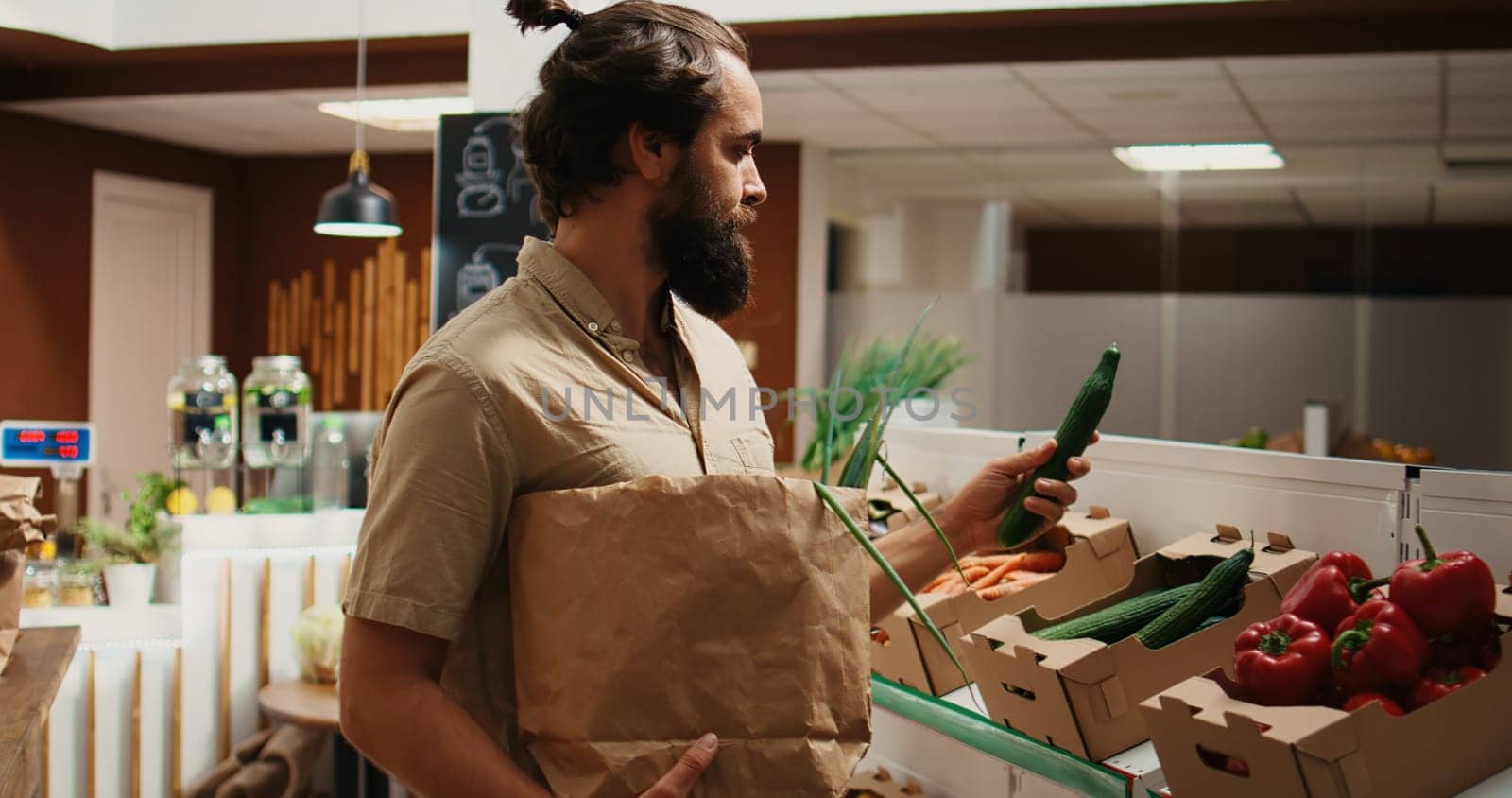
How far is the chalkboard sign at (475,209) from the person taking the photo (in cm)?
352

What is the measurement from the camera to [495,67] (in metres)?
3.60

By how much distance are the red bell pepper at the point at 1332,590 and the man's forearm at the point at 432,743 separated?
86cm

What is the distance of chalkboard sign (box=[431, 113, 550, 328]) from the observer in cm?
352

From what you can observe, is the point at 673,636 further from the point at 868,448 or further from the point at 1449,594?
the point at 1449,594

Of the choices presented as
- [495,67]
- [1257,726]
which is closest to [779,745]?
[1257,726]

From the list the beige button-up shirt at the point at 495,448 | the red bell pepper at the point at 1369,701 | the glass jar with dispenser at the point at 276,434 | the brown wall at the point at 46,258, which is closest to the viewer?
the beige button-up shirt at the point at 495,448

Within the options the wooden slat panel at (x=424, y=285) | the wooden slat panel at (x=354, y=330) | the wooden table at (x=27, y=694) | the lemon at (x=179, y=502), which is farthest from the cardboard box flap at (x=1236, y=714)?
the wooden slat panel at (x=354, y=330)

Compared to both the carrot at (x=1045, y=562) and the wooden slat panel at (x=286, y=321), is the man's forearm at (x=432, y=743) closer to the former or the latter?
the carrot at (x=1045, y=562)

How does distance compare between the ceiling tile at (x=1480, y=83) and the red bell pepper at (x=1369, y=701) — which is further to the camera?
the ceiling tile at (x=1480, y=83)

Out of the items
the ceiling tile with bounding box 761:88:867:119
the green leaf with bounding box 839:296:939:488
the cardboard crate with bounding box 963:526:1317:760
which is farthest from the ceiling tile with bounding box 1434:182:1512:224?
the green leaf with bounding box 839:296:939:488

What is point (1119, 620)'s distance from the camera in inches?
64.0

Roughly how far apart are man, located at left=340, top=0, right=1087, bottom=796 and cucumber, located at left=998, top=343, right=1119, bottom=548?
364mm

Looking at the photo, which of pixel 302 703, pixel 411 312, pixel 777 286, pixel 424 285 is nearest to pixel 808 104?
pixel 777 286

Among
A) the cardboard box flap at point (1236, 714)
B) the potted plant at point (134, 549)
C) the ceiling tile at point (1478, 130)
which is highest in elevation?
the ceiling tile at point (1478, 130)
